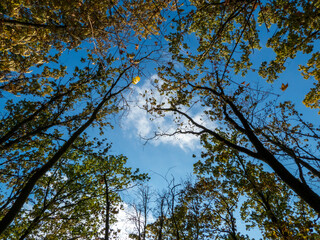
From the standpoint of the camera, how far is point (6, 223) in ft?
14.0

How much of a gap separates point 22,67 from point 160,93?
23.1 feet

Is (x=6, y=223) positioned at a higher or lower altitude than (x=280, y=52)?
lower

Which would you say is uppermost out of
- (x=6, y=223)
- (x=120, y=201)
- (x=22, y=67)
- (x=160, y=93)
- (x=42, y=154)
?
(x=160, y=93)

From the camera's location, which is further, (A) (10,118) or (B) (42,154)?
(B) (42,154)

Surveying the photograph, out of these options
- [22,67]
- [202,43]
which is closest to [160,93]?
[202,43]

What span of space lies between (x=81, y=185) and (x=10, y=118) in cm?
536

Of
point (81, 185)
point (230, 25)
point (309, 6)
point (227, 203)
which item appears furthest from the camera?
point (227, 203)

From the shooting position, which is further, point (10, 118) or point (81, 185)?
point (81, 185)

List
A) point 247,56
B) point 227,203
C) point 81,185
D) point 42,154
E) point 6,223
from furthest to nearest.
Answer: point 227,203, point 81,185, point 42,154, point 247,56, point 6,223

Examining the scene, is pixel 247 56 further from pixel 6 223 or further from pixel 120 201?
pixel 120 201

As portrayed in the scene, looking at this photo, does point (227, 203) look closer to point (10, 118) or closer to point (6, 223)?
point (6, 223)

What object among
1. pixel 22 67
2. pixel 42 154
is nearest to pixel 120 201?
pixel 42 154

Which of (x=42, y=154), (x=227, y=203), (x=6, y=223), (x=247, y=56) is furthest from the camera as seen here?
(x=227, y=203)

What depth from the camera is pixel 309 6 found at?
478cm
